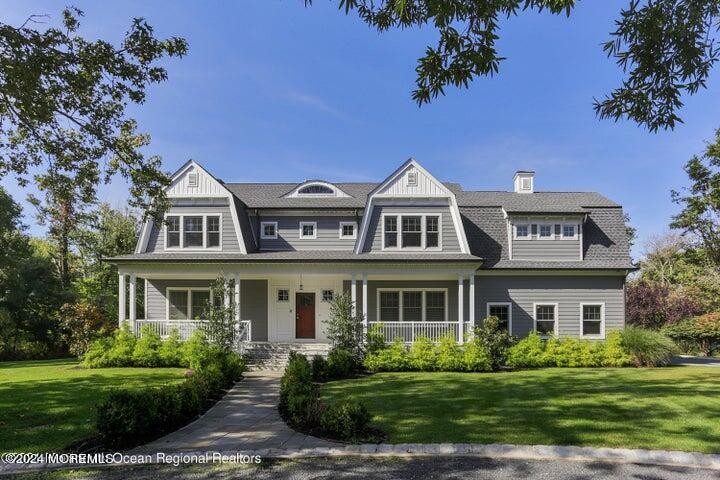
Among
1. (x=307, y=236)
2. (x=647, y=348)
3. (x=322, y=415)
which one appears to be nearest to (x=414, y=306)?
(x=307, y=236)

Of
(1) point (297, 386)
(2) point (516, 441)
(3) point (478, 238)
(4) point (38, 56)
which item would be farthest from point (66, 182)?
(3) point (478, 238)

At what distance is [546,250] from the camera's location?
18500 millimetres

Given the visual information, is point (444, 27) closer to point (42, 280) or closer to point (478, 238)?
point (478, 238)

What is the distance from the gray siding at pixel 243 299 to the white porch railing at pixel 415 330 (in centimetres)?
506

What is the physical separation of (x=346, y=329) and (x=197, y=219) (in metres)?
7.76

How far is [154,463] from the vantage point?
6.11 metres

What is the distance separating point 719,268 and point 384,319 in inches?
787

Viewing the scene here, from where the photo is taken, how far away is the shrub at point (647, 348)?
15703 mm

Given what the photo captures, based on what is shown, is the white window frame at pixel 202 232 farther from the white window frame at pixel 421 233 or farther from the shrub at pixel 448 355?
the shrub at pixel 448 355

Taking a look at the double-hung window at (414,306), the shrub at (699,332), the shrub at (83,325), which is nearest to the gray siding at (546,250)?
the double-hung window at (414,306)

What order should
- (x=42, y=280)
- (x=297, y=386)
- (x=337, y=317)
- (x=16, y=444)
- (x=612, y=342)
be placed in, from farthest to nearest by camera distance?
1. (x=42, y=280)
2. (x=612, y=342)
3. (x=337, y=317)
4. (x=297, y=386)
5. (x=16, y=444)

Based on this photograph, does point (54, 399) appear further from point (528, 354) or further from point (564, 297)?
point (564, 297)

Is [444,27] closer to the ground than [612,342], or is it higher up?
higher up

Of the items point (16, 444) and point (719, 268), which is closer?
point (16, 444)
